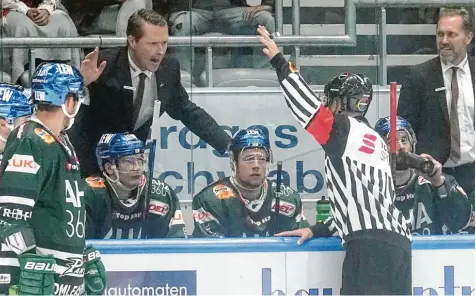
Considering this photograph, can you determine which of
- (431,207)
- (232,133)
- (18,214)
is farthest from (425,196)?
(18,214)

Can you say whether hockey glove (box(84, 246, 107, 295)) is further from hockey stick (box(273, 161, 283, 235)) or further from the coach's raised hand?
the coach's raised hand

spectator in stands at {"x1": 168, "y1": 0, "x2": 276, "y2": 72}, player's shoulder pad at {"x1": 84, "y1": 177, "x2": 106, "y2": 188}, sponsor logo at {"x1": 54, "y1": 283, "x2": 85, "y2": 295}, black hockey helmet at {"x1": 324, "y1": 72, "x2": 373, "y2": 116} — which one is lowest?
sponsor logo at {"x1": 54, "y1": 283, "x2": 85, "y2": 295}

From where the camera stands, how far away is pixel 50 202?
3.93 metres

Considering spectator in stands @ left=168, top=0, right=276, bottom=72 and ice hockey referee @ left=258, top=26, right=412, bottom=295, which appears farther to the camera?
spectator in stands @ left=168, top=0, right=276, bottom=72

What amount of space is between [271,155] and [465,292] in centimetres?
96

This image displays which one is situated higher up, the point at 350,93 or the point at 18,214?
the point at 350,93

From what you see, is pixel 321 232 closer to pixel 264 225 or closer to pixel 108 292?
pixel 264 225

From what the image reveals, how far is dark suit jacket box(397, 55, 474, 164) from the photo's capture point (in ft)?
16.2

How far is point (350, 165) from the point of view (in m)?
4.31

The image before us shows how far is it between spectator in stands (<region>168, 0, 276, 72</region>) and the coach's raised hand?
0.59 ft

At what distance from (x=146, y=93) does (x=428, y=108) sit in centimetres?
120

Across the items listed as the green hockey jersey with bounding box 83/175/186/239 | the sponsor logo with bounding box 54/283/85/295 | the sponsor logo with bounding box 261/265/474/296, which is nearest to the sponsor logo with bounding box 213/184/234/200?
the green hockey jersey with bounding box 83/175/186/239

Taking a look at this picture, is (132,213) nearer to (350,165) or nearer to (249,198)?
(249,198)

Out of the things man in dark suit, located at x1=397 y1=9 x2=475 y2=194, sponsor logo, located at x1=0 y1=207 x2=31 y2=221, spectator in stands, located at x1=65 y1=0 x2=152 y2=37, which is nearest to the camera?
sponsor logo, located at x1=0 y1=207 x2=31 y2=221
